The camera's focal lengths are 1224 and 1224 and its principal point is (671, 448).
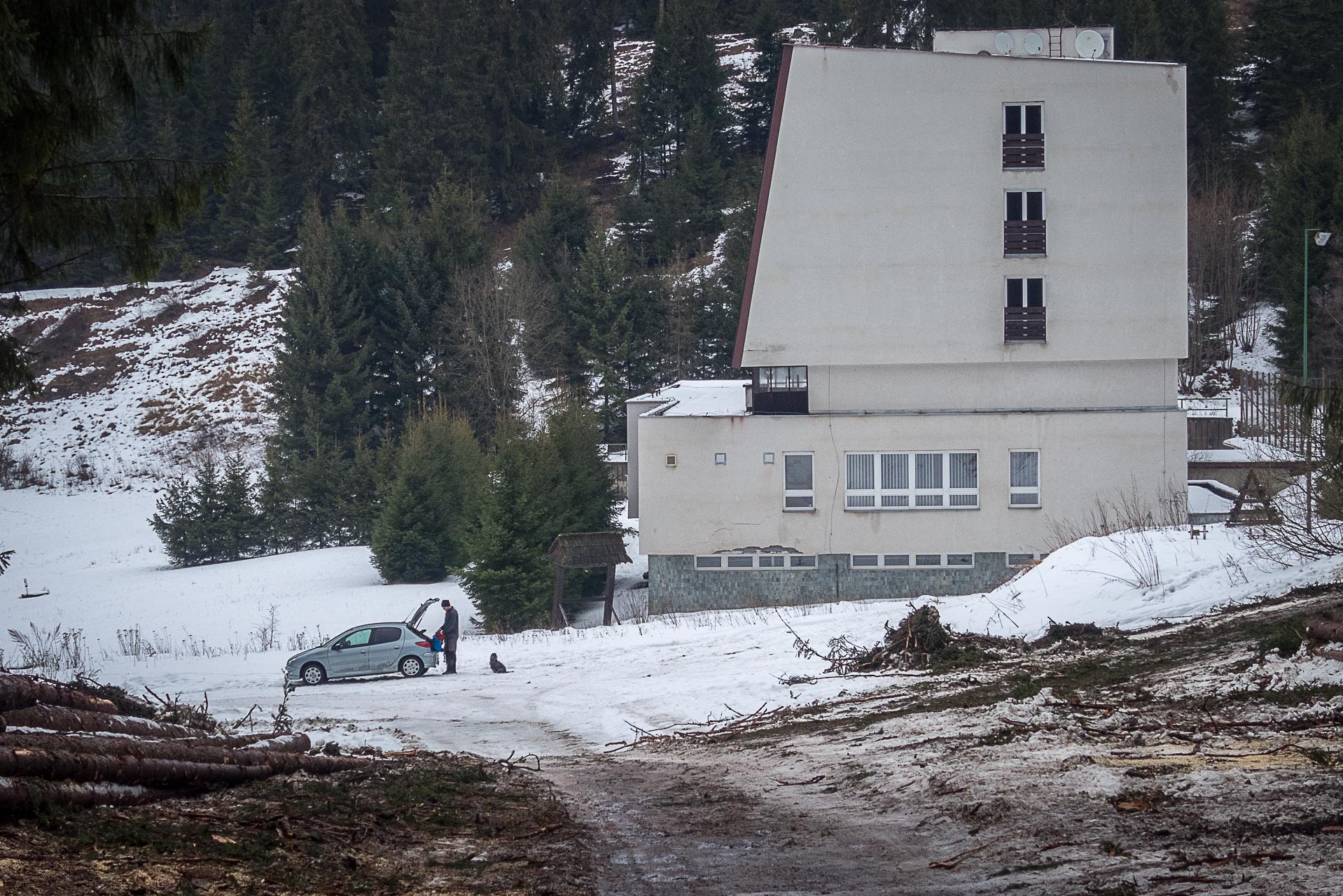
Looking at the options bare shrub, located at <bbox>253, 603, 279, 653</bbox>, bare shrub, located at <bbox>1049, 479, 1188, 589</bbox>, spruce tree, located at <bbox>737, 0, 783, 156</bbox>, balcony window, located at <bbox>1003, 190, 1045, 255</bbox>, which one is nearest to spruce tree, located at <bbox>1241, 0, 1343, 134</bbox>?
spruce tree, located at <bbox>737, 0, 783, 156</bbox>

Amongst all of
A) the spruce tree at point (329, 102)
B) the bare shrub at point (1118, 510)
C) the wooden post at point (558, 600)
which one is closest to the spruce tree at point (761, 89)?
the spruce tree at point (329, 102)

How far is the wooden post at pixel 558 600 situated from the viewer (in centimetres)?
3062

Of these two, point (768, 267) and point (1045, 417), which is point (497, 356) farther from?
point (1045, 417)

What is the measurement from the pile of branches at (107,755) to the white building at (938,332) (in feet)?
72.4

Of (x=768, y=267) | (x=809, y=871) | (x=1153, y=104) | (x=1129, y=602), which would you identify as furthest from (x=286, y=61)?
(x=809, y=871)

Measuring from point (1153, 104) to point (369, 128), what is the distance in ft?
166

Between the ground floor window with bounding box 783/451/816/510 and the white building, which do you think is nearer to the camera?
the white building

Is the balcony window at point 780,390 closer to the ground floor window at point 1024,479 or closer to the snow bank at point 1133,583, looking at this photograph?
the ground floor window at point 1024,479

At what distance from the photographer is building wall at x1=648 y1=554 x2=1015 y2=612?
3159 cm

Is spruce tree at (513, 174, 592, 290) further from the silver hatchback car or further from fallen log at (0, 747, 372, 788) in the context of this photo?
fallen log at (0, 747, 372, 788)

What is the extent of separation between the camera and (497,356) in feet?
178

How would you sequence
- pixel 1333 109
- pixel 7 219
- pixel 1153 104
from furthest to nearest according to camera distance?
pixel 1333 109 < pixel 1153 104 < pixel 7 219

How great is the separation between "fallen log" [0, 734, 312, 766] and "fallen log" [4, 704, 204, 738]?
1.00ft

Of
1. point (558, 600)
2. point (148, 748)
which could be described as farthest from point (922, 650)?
point (558, 600)
